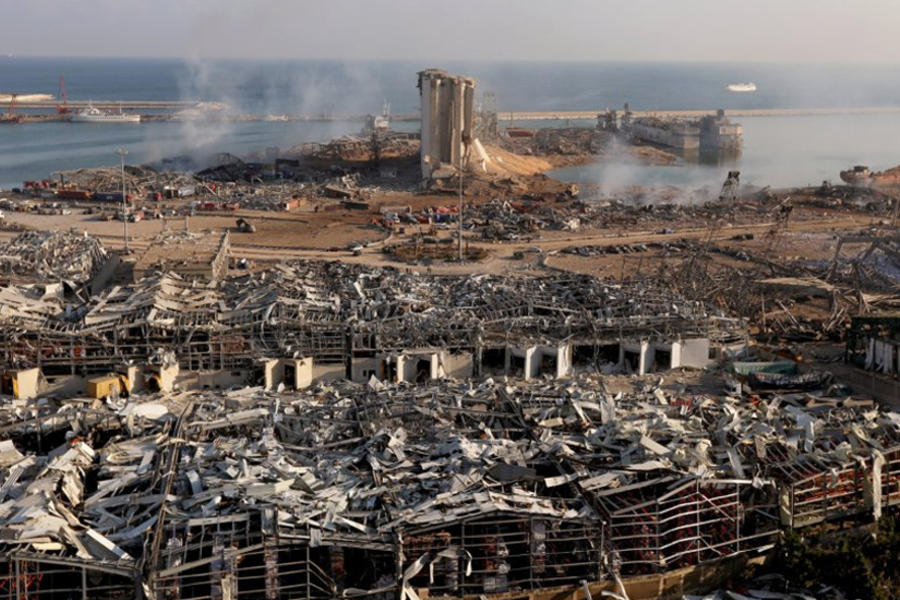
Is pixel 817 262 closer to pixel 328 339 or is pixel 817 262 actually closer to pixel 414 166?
pixel 328 339

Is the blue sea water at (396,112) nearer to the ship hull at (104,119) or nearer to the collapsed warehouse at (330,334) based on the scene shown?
the ship hull at (104,119)

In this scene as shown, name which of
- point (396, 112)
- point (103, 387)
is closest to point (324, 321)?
point (103, 387)

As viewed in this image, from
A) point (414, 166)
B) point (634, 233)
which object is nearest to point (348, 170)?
point (414, 166)

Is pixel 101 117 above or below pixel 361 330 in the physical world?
above

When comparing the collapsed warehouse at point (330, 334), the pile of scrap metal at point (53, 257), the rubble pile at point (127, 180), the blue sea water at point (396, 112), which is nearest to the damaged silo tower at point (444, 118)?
the rubble pile at point (127, 180)

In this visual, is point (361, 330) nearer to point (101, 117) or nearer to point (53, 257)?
point (53, 257)

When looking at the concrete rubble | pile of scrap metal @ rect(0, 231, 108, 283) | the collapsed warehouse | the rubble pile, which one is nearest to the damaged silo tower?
the rubble pile
